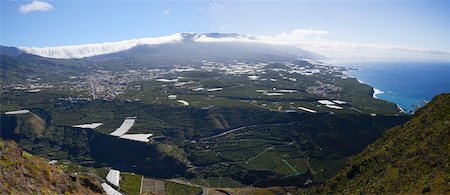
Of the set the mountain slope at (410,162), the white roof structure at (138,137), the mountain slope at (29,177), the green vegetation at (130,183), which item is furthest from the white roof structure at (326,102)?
the mountain slope at (29,177)

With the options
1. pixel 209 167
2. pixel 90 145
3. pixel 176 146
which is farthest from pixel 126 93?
pixel 209 167

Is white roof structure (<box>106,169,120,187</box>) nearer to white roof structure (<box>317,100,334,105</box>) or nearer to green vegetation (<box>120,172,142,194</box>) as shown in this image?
green vegetation (<box>120,172,142,194</box>)

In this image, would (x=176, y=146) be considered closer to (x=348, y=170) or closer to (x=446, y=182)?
(x=348, y=170)

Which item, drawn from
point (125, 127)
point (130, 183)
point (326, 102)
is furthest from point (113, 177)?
point (326, 102)

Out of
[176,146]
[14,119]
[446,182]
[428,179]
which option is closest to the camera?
[446,182]

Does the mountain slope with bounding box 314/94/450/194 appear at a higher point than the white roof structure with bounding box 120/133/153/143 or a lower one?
higher

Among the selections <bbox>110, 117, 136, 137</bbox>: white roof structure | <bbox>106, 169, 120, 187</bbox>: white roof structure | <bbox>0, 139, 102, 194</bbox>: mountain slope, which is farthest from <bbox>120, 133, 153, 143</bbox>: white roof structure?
<bbox>0, 139, 102, 194</bbox>: mountain slope
